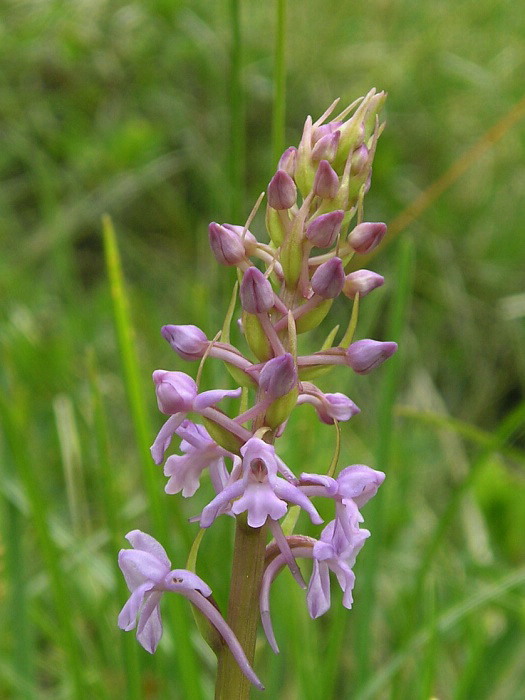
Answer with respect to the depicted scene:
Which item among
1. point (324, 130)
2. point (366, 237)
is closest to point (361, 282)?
point (366, 237)

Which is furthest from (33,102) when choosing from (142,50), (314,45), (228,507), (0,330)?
(228,507)

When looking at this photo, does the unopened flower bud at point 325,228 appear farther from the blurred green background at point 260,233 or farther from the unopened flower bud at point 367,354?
the blurred green background at point 260,233

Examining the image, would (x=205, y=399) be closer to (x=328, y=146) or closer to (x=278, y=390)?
(x=278, y=390)

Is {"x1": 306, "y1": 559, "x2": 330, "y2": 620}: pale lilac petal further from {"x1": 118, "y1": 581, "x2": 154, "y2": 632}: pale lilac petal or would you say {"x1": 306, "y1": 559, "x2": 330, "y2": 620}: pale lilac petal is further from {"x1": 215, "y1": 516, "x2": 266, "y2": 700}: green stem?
{"x1": 118, "y1": 581, "x2": 154, "y2": 632}: pale lilac petal

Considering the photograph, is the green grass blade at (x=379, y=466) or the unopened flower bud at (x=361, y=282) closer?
the unopened flower bud at (x=361, y=282)

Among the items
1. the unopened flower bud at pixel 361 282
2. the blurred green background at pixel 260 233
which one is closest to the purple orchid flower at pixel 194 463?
the unopened flower bud at pixel 361 282
